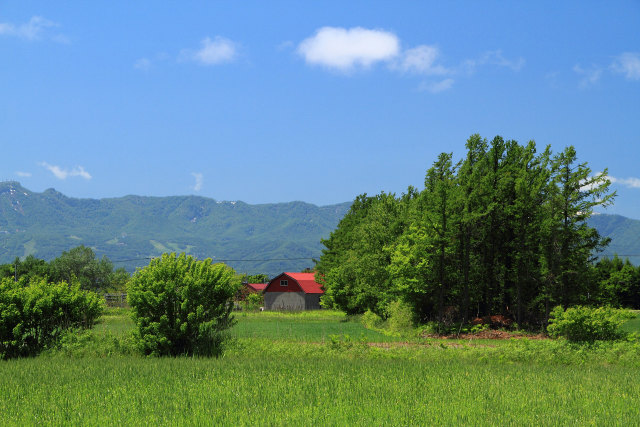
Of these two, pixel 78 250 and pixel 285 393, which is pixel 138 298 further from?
pixel 78 250

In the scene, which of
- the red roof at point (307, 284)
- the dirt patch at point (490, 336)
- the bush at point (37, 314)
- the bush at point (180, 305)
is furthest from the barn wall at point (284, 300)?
the bush at point (180, 305)

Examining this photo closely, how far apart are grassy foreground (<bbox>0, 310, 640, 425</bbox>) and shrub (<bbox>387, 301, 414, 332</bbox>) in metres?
20.0

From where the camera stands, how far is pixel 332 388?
16766 millimetres

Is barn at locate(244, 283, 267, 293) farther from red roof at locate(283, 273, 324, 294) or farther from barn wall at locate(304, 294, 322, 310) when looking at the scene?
barn wall at locate(304, 294, 322, 310)

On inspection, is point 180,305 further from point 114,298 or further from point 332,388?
point 114,298

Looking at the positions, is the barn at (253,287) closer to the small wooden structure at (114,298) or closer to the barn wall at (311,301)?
the barn wall at (311,301)

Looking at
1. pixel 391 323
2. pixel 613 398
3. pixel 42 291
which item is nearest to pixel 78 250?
pixel 391 323

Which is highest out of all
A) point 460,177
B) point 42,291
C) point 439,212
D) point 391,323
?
point 460,177

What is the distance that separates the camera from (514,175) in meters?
48.5

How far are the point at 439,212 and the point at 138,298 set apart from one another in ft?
89.9

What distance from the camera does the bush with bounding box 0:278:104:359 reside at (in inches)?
1005

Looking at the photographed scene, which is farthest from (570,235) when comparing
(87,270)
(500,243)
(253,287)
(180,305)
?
(87,270)

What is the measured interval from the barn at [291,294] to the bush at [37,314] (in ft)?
273

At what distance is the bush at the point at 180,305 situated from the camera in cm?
2525
